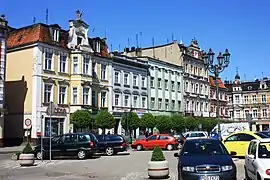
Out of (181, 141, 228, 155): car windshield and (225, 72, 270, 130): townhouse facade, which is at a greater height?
(225, 72, 270, 130): townhouse facade

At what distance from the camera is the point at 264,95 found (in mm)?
98312

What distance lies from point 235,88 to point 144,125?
5378 cm

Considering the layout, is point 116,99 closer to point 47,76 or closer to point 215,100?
point 47,76

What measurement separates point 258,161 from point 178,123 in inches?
1963

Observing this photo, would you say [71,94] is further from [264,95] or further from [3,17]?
[264,95]

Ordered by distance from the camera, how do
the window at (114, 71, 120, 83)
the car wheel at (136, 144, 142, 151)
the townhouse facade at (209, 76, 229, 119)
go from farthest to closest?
the townhouse facade at (209, 76, 229, 119)
the window at (114, 71, 120, 83)
the car wheel at (136, 144, 142, 151)

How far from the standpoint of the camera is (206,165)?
11.7 m

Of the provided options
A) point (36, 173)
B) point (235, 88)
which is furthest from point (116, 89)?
point (235, 88)

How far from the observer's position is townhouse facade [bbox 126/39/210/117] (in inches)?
2773

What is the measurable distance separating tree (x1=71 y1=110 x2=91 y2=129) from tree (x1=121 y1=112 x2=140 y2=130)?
7.58 m

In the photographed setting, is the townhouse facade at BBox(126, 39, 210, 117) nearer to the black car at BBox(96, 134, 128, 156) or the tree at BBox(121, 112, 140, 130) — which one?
the tree at BBox(121, 112, 140, 130)

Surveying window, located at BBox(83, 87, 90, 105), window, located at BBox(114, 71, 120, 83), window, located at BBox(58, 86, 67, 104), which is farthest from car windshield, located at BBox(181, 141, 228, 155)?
window, located at BBox(114, 71, 120, 83)

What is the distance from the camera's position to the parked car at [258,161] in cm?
1117

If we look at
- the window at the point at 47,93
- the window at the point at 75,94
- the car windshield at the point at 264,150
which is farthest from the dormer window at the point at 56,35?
the car windshield at the point at 264,150
